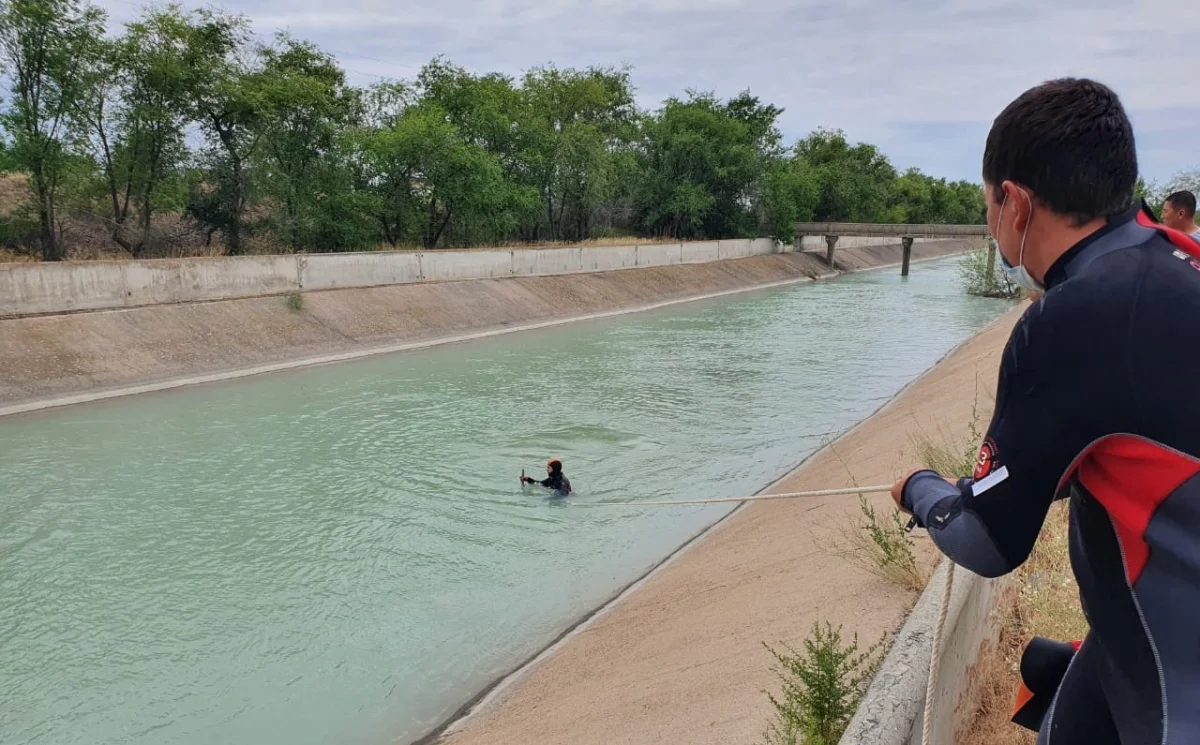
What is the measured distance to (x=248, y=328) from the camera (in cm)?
2361

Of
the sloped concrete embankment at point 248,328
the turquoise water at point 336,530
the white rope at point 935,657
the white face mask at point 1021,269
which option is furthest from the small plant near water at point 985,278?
the white face mask at point 1021,269

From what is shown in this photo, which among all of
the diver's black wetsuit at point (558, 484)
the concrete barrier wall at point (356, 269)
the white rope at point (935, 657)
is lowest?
the diver's black wetsuit at point (558, 484)

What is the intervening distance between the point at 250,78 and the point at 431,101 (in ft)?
43.4

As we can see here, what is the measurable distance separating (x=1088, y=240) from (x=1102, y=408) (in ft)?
1.35

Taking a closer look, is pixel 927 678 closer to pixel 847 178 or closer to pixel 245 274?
pixel 245 274

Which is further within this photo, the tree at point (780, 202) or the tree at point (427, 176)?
the tree at point (780, 202)

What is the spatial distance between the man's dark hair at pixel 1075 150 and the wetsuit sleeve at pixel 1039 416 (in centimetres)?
28

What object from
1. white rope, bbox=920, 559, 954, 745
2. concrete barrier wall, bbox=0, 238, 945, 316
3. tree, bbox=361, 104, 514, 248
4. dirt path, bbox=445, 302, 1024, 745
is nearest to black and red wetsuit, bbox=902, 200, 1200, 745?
white rope, bbox=920, 559, 954, 745

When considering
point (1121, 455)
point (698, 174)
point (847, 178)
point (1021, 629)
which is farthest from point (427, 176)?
point (847, 178)

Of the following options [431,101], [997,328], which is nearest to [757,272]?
[431,101]

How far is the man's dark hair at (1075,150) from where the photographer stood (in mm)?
1735

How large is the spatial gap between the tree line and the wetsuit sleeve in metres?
30.5

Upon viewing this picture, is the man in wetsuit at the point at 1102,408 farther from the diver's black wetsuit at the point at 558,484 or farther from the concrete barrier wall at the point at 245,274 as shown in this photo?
the concrete barrier wall at the point at 245,274

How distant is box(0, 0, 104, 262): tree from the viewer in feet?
78.4
